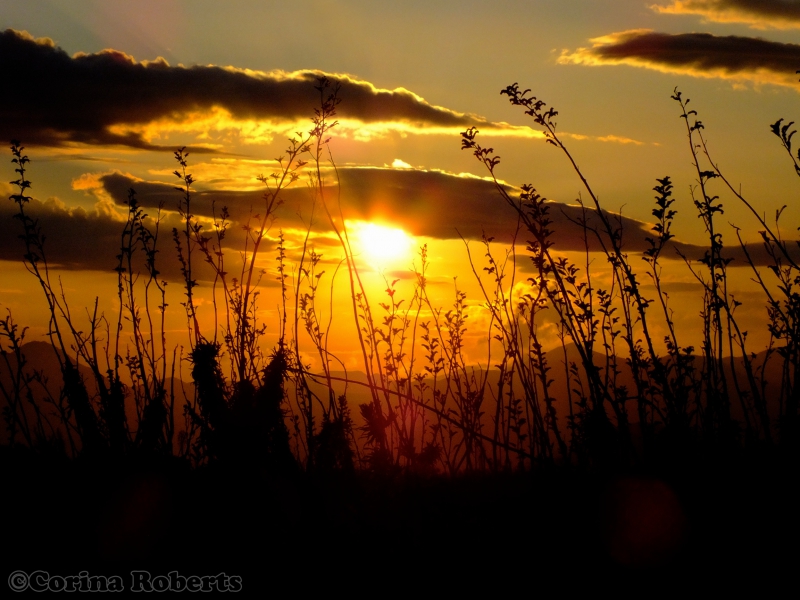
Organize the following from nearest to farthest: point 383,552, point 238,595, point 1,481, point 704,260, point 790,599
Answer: point 790,599, point 238,595, point 383,552, point 1,481, point 704,260

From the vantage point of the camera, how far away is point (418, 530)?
151 inches

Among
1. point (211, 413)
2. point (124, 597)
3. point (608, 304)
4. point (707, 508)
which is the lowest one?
point (124, 597)

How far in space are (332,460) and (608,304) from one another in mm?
2995

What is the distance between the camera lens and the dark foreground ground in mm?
3279

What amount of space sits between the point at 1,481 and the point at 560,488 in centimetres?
402

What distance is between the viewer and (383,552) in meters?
3.56

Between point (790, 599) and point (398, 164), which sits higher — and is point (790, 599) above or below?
below

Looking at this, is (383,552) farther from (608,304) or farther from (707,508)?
(608,304)

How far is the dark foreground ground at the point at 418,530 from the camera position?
3.28 meters

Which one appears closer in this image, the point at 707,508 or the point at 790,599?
the point at 790,599

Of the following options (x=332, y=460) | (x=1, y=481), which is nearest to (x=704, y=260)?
(x=332, y=460)

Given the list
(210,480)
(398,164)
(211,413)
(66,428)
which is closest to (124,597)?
(210,480)

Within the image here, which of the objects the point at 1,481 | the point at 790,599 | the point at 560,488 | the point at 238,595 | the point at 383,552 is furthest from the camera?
the point at 1,481

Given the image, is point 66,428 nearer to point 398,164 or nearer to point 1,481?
point 1,481
